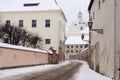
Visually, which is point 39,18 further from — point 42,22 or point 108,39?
point 108,39

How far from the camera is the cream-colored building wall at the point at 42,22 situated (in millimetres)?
69062

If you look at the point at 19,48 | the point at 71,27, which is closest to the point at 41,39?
the point at 19,48

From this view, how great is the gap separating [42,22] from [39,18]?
1144 millimetres

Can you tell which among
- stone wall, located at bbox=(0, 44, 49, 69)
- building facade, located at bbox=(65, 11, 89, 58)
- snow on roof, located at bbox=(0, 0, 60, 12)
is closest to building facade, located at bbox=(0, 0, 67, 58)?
snow on roof, located at bbox=(0, 0, 60, 12)

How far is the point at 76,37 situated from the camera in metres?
158

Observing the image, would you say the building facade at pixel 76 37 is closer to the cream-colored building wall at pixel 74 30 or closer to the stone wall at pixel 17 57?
the cream-colored building wall at pixel 74 30

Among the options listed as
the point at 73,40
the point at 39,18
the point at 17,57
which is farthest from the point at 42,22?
the point at 73,40

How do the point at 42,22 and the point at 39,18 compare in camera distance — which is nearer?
the point at 42,22

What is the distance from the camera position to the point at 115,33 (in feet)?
61.0

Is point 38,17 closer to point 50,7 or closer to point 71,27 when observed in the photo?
point 50,7

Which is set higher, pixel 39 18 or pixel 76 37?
pixel 39 18

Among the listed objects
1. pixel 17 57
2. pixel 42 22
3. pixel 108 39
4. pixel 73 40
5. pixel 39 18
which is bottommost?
pixel 17 57

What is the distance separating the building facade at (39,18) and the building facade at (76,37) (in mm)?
69643

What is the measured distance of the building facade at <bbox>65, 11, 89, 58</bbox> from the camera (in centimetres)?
14975
